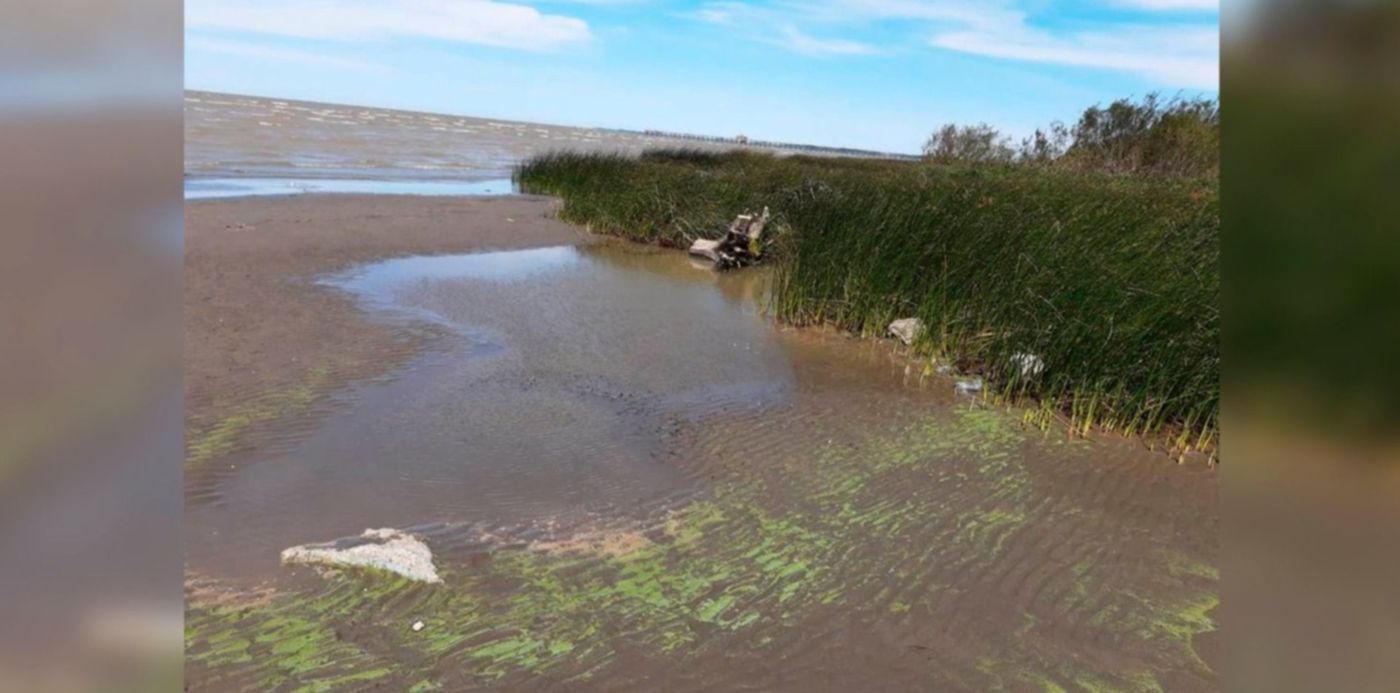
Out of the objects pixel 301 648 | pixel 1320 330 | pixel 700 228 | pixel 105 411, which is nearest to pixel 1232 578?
pixel 1320 330

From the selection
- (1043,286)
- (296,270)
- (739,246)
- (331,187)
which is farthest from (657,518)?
(331,187)

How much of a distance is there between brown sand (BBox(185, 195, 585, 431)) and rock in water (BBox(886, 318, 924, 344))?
448cm

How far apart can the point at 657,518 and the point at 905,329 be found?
4.77 m

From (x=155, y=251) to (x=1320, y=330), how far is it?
829 mm

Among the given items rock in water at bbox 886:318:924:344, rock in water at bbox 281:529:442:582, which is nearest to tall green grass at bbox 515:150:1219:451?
rock in water at bbox 886:318:924:344

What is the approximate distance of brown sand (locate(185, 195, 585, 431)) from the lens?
687 centimetres

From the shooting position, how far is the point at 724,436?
6223mm

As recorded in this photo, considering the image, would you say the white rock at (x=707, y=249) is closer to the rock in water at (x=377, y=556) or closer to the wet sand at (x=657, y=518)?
the wet sand at (x=657, y=518)

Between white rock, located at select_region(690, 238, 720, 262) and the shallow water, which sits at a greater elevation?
white rock, located at select_region(690, 238, 720, 262)

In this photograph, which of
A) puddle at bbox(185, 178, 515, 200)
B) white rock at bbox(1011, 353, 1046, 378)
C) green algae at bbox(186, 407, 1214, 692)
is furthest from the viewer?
puddle at bbox(185, 178, 515, 200)

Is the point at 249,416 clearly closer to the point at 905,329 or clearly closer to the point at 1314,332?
the point at 905,329

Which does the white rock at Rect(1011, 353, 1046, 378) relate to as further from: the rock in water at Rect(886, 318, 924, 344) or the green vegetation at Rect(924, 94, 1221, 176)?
the green vegetation at Rect(924, 94, 1221, 176)

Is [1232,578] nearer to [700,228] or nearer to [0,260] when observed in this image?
[0,260]

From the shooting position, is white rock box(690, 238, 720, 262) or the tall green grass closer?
the tall green grass
